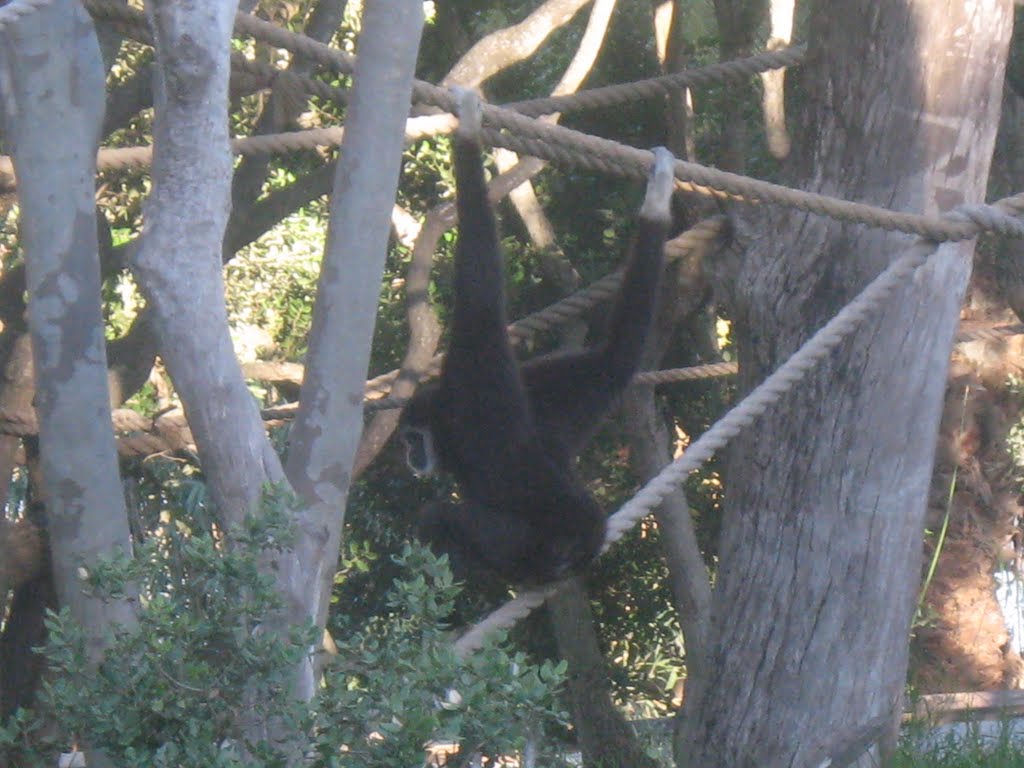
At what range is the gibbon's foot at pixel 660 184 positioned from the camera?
3275mm

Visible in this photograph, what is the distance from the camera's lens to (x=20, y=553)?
13.0 ft

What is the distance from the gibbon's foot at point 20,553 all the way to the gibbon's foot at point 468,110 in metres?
1.97

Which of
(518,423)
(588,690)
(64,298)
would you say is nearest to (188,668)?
(64,298)

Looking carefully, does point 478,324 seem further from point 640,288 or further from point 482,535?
point 482,535

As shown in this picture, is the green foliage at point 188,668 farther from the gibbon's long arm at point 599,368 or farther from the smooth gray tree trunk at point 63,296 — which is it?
the gibbon's long arm at point 599,368

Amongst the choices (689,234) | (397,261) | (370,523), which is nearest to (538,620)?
(370,523)

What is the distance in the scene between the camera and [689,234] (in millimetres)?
4402

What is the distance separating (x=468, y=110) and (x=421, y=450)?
1.26 m

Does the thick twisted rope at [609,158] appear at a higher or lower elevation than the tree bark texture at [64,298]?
higher

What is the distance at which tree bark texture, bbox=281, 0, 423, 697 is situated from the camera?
2.34 meters

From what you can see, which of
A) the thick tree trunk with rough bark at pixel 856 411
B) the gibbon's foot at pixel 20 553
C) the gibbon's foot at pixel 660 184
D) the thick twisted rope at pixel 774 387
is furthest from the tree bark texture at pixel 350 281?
the gibbon's foot at pixel 20 553

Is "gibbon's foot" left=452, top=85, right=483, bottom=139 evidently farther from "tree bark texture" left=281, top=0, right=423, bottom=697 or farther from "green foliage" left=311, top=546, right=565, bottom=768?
"green foliage" left=311, top=546, right=565, bottom=768

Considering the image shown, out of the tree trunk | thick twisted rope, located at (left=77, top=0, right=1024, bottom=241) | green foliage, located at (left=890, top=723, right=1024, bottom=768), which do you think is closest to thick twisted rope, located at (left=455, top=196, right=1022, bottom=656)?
thick twisted rope, located at (left=77, top=0, right=1024, bottom=241)

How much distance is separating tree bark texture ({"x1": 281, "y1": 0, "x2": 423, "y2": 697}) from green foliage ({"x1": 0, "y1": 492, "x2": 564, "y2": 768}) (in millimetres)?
392
